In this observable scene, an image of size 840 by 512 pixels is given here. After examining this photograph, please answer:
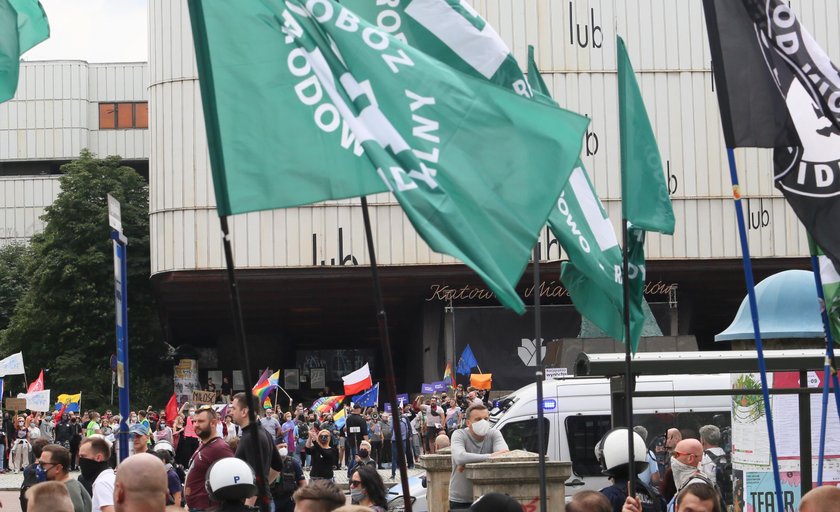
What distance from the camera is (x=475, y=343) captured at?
45.9 m

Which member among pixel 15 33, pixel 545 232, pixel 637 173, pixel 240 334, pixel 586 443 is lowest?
pixel 586 443

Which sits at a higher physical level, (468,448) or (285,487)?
(468,448)

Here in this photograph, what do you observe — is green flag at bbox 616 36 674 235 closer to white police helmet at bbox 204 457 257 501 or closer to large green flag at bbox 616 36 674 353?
large green flag at bbox 616 36 674 353

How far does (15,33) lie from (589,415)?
41.5 feet

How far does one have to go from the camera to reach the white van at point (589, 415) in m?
17.8

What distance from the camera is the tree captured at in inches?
2408

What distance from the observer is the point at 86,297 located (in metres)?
61.9

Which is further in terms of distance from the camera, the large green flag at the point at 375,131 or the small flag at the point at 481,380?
the small flag at the point at 481,380

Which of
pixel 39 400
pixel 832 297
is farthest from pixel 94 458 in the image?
pixel 39 400

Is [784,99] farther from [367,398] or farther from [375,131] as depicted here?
[367,398]

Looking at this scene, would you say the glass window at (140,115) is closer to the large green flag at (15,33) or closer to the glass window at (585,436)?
the glass window at (585,436)

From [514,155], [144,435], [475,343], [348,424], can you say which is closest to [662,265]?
[475,343]

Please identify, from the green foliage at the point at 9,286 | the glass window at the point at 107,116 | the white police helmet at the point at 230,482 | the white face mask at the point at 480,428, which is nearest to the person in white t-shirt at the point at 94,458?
the white police helmet at the point at 230,482

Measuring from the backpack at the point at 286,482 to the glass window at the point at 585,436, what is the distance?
5032 millimetres
